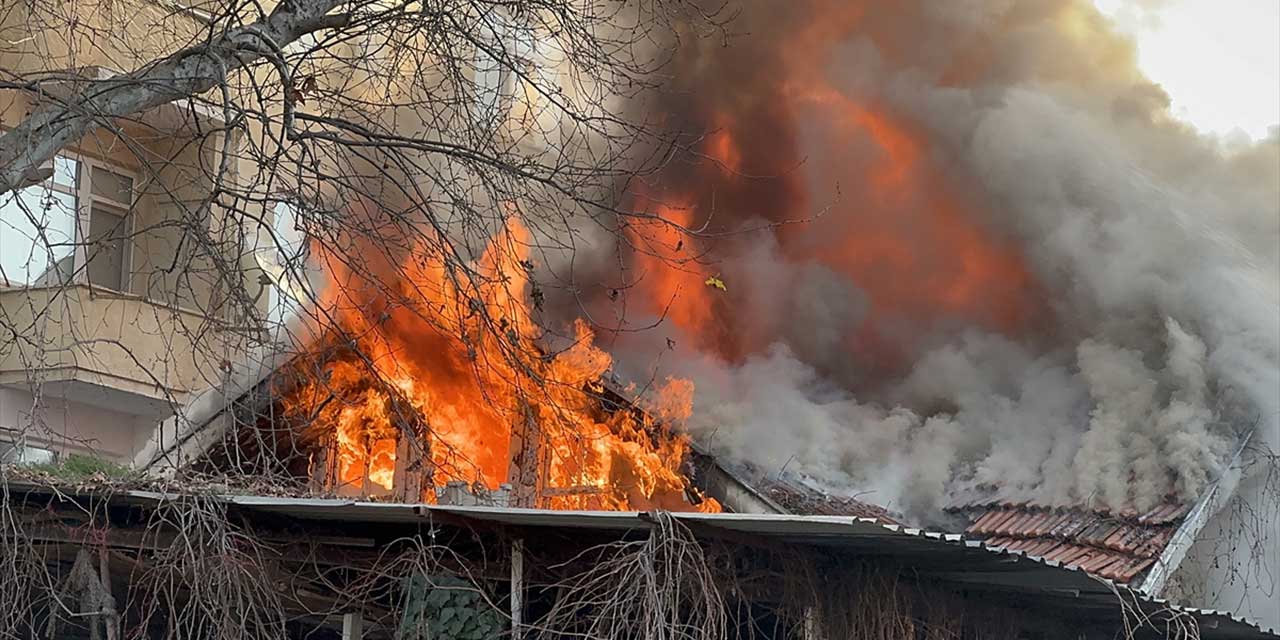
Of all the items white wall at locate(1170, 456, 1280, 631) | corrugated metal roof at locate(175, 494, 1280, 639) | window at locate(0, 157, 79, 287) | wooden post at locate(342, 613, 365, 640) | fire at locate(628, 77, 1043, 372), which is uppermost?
fire at locate(628, 77, 1043, 372)

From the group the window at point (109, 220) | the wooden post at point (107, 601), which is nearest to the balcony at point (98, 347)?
the window at point (109, 220)

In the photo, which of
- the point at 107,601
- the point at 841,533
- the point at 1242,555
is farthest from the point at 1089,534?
the point at 107,601

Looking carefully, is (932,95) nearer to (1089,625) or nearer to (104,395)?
(1089,625)

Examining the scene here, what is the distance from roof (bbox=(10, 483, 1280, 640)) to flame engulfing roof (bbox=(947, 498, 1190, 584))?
2.63 m

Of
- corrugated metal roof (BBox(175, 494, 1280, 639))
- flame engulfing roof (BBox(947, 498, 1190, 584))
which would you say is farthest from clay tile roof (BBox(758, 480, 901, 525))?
corrugated metal roof (BBox(175, 494, 1280, 639))

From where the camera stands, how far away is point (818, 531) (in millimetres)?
8133

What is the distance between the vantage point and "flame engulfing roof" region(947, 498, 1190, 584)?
12.9 meters

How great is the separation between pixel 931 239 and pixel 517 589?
8669 millimetres

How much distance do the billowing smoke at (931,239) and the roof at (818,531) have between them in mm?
4593

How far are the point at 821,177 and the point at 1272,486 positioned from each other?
18.1 ft

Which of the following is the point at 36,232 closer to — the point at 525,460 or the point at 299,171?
the point at 525,460

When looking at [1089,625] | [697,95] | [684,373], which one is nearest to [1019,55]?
[697,95]

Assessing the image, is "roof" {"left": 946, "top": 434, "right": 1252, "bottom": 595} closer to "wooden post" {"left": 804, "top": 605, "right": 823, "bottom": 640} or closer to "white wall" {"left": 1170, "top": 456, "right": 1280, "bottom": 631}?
"white wall" {"left": 1170, "top": 456, "right": 1280, "bottom": 631}

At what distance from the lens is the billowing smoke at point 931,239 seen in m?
14.8
